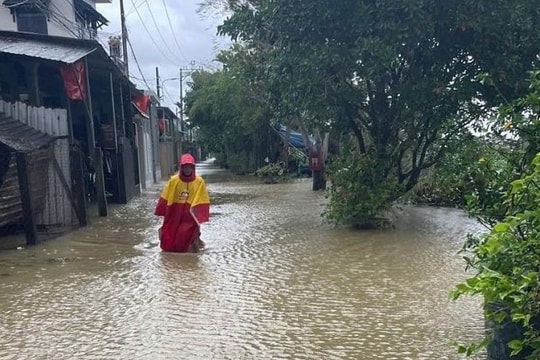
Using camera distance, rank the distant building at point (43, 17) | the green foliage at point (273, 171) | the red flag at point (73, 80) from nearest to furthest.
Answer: the red flag at point (73, 80)
the distant building at point (43, 17)
the green foliage at point (273, 171)

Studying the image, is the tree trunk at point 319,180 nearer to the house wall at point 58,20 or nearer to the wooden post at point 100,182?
the wooden post at point 100,182

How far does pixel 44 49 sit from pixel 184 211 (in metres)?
4.59

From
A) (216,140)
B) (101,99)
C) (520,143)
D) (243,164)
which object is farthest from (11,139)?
(216,140)

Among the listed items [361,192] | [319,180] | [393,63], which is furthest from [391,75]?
[319,180]

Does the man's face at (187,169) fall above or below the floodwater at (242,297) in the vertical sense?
above

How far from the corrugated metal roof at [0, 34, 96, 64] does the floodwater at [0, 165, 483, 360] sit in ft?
10.1

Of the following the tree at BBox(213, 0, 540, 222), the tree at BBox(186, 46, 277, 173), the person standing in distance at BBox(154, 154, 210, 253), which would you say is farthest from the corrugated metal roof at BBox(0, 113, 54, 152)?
the tree at BBox(186, 46, 277, 173)

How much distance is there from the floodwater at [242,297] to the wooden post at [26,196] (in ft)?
0.95

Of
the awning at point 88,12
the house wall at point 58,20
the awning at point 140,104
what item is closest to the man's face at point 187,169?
Answer: the awning at point 140,104

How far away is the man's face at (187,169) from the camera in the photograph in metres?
8.93

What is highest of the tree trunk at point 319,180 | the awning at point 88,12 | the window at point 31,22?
the awning at point 88,12

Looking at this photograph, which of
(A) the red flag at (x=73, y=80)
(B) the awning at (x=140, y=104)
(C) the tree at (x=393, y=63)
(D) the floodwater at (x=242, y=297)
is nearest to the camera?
(D) the floodwater at (x=242, y=297)

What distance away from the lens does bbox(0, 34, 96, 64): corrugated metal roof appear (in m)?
10.2

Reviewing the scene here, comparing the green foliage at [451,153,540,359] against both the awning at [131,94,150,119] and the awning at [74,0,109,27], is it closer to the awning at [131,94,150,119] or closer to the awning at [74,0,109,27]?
the awning at [131,94,150,119]
